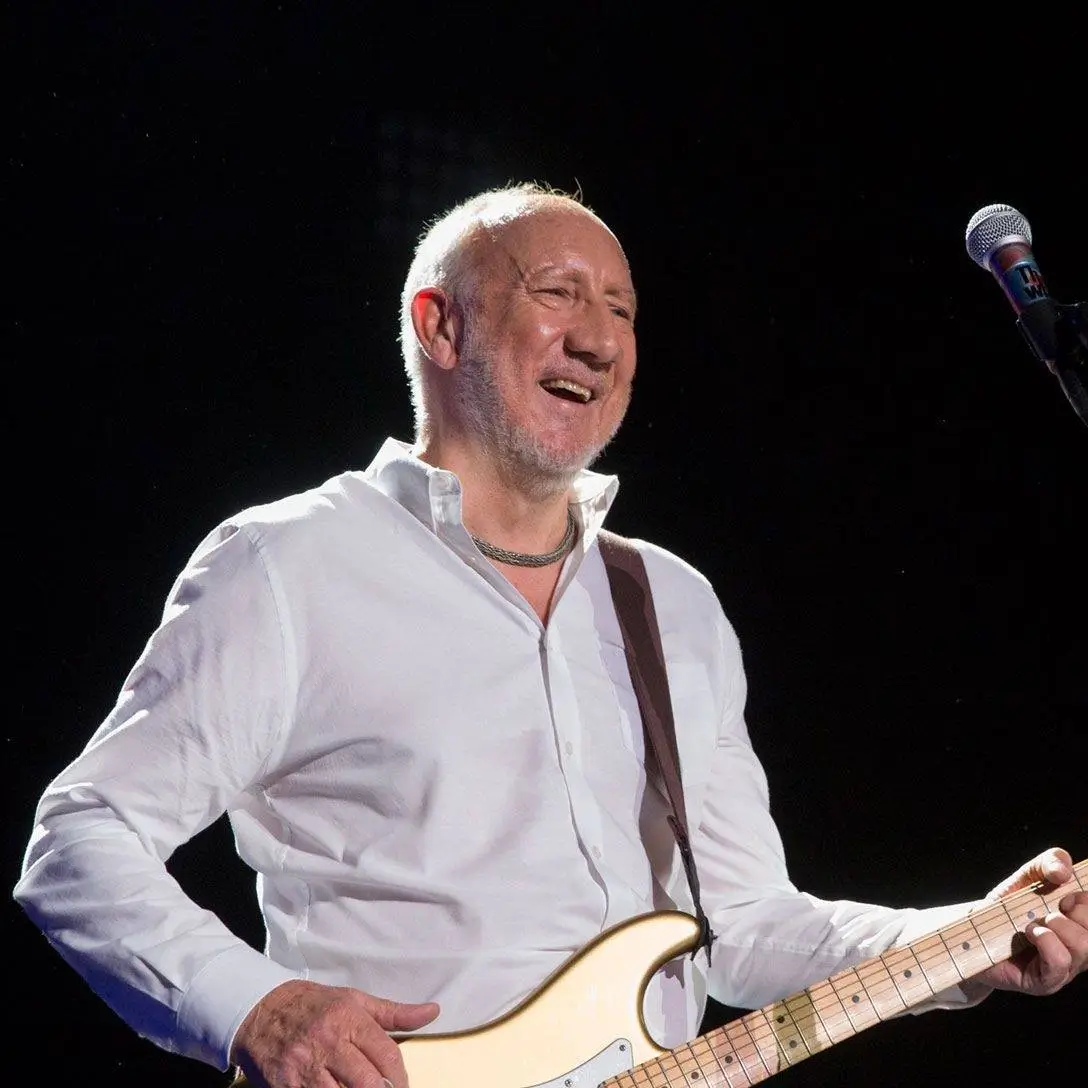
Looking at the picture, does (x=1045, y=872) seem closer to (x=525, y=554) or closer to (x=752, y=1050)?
(x=752, y=1050)

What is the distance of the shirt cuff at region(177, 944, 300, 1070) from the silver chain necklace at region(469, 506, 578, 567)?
3.28ft

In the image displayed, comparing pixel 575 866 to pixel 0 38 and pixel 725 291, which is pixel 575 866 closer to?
pixel 725 291

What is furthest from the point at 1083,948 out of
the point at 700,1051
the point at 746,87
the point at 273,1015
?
the point at 746,87

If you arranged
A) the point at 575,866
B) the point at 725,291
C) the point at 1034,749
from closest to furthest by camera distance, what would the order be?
the point at 575,866 < the point at 1034,749 < the point at 725,291

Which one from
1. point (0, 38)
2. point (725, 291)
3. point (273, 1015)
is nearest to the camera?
point (273, 1015)

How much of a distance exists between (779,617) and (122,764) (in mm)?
2505

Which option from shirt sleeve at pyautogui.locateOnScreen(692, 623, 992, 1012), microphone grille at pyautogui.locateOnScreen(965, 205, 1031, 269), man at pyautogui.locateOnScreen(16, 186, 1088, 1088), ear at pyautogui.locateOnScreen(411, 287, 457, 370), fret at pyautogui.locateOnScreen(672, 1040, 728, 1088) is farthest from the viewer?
ear at pyautogui.locateOnScreen(411, 287, 457, 370)

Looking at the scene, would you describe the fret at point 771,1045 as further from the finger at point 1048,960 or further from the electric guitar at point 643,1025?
the finger at point 1048,960

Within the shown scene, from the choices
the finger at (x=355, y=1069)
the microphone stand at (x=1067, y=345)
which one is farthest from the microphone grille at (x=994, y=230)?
the finger at (x=355, y=1069)

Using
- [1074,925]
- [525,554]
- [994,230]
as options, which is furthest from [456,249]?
[1074,925]

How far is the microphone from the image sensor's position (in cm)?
176

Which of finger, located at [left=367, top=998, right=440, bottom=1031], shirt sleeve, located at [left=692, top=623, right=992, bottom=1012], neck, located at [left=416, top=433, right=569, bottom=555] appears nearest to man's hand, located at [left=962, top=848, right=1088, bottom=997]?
shirt sleeve, located at [left=692, top=623, right=992, bottom=1012]

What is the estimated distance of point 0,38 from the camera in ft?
11.2

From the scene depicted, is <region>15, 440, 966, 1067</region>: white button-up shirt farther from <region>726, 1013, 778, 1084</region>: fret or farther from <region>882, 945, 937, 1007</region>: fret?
<region>726, 1013, 778, 1084</region>: fret
